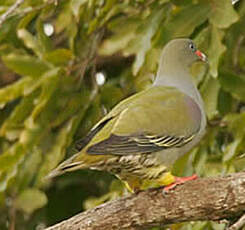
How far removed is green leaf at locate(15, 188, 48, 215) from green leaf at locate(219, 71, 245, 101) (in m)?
1.21

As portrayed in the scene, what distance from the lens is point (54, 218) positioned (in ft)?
18.0

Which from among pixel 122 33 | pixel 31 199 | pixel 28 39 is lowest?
pixel 31 199

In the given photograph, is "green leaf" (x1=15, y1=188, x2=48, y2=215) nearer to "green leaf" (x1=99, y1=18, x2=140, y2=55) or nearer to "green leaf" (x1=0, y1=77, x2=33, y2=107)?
"green leaf" (x1=0, y1=77, x2=33, y2=107)

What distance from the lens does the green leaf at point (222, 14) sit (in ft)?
13.3

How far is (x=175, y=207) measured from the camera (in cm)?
327

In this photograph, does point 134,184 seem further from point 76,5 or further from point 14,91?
point 14,91

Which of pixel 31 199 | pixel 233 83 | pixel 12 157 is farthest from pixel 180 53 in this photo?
pixel 31 199

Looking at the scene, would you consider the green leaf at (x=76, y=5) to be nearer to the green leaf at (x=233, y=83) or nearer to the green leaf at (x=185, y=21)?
the green leaf at (x=185, y=21)

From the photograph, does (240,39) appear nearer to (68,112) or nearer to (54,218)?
(68,112)

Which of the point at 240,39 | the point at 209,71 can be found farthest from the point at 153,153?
the point at 240,39

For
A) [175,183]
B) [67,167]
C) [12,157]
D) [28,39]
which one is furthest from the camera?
[28,39]

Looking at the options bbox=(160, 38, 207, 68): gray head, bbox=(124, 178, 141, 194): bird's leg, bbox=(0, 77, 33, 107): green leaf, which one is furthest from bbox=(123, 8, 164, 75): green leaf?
bbox=(124, 178, 141, 194): bird's leg

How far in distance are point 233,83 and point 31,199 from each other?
1.31 m

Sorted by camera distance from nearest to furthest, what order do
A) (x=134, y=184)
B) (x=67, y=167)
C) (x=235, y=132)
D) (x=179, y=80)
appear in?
(x=67, y=167) → (x=134, y=184) → (x=179, y=80) → (x=235, y=132)
